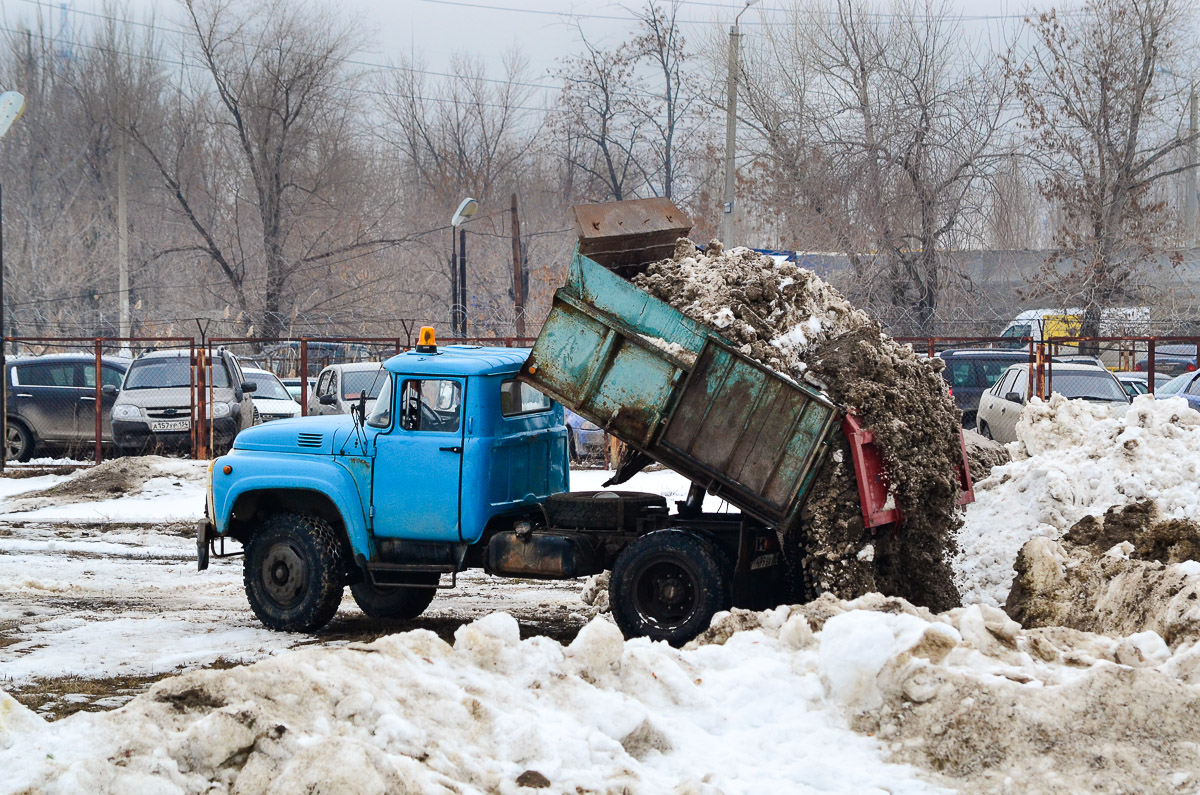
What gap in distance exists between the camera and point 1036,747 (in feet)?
17.2

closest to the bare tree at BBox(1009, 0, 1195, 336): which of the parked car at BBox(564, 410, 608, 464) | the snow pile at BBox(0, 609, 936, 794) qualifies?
the parked car at BBox(564, 410, 608, 464)

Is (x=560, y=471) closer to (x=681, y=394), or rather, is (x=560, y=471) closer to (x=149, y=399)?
(x=681, y=394)

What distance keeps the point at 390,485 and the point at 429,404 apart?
666 millimetres

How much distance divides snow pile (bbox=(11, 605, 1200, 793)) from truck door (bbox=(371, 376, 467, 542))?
254 cm

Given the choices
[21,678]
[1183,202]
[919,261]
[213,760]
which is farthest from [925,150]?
[213,760]

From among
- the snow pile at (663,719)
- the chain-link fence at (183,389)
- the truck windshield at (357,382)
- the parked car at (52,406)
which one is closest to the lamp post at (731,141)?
the chain-link fence at (183,389)

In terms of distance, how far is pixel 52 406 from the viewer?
22.0 meters

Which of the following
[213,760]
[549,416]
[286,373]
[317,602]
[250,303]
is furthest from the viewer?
[250,303]

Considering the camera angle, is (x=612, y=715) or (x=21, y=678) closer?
(x=612, y=715)

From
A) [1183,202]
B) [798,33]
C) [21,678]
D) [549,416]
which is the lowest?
[21,678]

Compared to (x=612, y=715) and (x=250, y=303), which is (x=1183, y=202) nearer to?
(x=250, y=303)

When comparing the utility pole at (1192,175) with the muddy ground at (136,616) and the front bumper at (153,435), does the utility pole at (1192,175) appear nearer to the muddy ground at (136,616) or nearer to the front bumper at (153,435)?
the front bumper at (153,435)

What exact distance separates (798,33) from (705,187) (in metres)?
12.0

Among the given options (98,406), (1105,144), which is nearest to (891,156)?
(1105,144)
